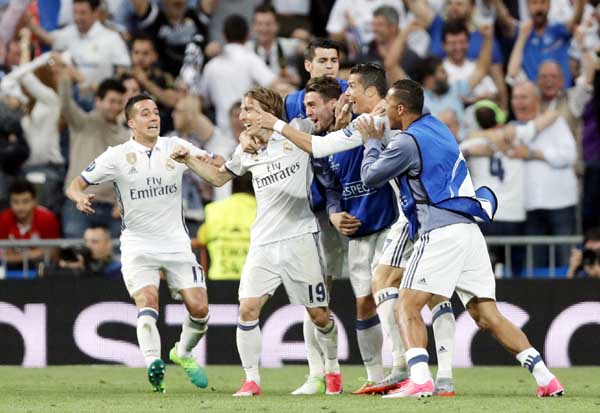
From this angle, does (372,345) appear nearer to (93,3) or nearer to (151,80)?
(151,80)

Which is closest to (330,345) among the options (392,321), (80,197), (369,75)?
(392,321)

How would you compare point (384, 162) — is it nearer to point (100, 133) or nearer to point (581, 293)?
point (581, 293)

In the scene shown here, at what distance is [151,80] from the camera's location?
17.1 m

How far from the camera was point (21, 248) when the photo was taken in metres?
15.1

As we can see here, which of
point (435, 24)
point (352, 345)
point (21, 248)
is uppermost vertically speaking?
point (435, 24)

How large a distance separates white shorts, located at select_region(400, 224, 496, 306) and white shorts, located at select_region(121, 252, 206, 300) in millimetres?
2308

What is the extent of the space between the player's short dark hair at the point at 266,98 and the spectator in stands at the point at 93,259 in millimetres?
4222

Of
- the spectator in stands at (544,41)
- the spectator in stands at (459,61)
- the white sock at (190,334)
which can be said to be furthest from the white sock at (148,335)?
the spectator in stands at (544,41)

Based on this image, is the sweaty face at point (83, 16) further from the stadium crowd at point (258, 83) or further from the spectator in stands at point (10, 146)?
the spectator in stands at point (10, 146)

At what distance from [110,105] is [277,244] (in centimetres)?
534

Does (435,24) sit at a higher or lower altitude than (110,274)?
higher

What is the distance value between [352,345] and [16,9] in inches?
237

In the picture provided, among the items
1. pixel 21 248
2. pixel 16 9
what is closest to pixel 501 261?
pixel 21 248

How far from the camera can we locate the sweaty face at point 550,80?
16.5 meters
